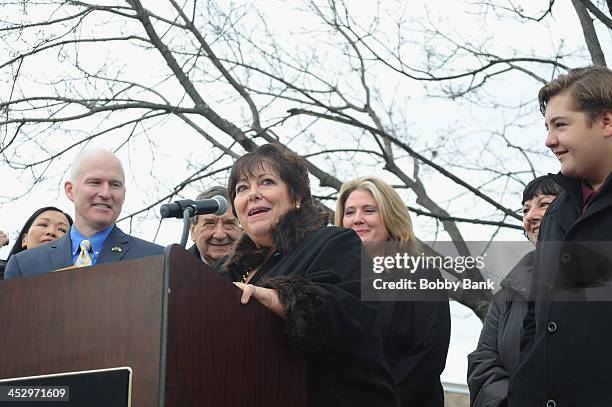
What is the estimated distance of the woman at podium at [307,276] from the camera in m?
2.61

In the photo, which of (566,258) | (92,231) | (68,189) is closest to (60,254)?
(92,231)

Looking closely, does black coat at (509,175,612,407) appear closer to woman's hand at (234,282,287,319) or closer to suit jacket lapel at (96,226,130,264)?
woman's hand at (234,282,287,319)

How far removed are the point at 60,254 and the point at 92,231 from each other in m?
0.20

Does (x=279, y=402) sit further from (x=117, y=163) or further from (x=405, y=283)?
(x=117, y=163)

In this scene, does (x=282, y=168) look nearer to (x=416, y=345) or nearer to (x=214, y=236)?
(x=416, y=345)

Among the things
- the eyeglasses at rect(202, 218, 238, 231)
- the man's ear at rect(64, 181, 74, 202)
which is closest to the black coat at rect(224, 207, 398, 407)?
the man's ear at rect(64, 181, 74, 202)

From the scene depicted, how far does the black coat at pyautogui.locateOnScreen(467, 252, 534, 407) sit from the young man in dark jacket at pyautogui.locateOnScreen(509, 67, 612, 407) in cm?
55

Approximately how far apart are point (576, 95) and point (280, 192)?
1121 mm

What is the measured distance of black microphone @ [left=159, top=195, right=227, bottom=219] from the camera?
275 cm

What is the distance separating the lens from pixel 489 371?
370cm

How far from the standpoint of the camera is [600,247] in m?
2.72

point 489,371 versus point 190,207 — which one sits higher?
point 190,207

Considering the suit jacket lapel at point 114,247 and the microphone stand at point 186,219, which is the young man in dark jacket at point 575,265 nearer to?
the microphone stand at point 186,219

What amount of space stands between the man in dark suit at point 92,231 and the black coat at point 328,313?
1.16m
